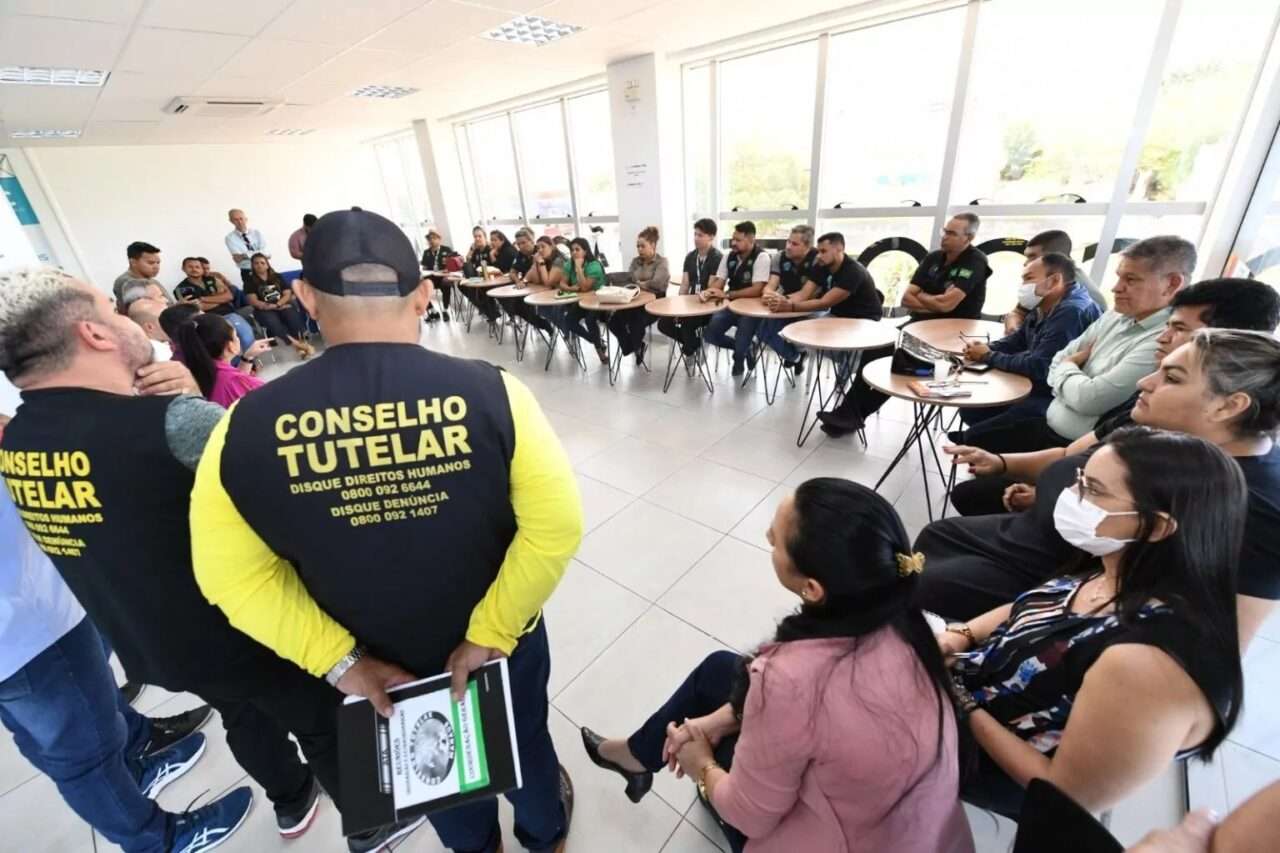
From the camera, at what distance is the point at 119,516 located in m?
0.87

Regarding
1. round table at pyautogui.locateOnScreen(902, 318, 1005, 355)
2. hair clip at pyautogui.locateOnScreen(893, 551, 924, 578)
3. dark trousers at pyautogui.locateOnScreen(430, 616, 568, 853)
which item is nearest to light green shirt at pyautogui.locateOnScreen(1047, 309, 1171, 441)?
round table at pyautogui.locateOnScreen(902, 318, 1005, 355)

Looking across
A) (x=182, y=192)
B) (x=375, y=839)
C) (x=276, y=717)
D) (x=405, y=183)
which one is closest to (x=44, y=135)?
(x=182, y=192)

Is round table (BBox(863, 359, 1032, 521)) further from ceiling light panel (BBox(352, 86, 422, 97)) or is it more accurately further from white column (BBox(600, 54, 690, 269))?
ceiling light panel (BBox(352, 86, 422, 97))

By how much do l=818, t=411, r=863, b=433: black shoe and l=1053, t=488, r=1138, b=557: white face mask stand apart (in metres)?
2.12

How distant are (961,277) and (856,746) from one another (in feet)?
11.9

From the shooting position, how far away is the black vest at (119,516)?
2.73ft

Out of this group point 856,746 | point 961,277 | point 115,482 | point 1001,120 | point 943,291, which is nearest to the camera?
point 856,746

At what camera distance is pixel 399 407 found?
2.45 feet

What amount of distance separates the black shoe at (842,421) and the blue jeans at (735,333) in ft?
3.87

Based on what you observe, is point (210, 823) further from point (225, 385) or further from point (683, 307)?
point (683, 307)

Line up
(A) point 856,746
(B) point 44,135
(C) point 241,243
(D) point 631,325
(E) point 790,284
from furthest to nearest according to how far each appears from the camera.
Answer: (C) point 241,243
(B) point 44,135
(D) point 631,325
(E) point 790,284
(A) point 856,746

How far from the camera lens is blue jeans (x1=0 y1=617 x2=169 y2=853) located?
3.51ft

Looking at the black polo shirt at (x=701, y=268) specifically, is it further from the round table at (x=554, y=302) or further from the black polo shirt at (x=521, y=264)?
the black polo shirt at (x=521, y=264)

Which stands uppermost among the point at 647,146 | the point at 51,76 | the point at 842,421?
the point at 51,76
